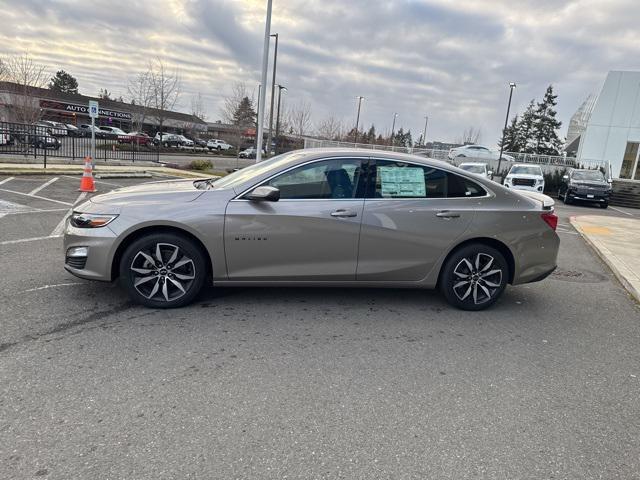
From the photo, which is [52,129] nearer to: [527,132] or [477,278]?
[477,278]

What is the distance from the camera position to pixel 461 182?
16.1 ft

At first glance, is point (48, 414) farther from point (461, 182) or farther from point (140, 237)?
point (461, 182)

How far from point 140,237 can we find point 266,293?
4.73 ft

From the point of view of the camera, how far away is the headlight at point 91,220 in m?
4.29

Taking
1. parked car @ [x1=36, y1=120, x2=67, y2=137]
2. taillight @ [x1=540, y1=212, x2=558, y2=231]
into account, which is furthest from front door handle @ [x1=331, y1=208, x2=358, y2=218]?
parked car @ [x1=36, y1=120, x2=67, y2=137]

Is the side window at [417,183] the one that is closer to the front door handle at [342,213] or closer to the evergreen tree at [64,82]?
the front door handle at [342,213]

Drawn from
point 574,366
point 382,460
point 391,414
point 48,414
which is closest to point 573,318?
point 574,366

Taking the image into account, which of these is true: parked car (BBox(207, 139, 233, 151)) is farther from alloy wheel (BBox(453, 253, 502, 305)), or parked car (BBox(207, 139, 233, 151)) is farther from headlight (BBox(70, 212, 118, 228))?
alloy wheel (BBox(453, 253, 502, 305))

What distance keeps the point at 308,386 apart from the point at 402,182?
7.77ft

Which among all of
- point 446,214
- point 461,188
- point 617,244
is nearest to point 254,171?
point 446,214

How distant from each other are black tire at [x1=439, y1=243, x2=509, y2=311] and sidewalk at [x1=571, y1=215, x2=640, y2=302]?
228 cm

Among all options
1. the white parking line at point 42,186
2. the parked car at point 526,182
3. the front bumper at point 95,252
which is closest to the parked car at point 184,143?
the parked car at point 526,182

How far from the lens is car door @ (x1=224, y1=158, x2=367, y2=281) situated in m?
4.37

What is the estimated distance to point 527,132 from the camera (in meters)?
61.9
